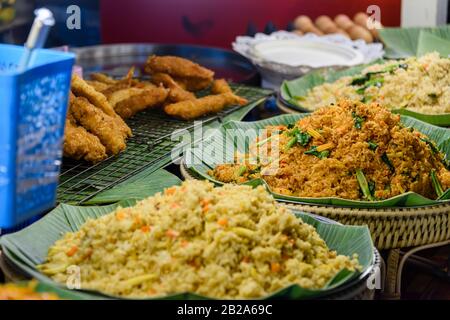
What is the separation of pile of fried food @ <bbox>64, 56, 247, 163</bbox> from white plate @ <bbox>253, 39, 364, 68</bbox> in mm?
685

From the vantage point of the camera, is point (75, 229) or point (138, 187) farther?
point (138, 187)

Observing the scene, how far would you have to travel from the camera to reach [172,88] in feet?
13.1

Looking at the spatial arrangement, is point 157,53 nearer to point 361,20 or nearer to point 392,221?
point 361,20

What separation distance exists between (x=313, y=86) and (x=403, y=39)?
1.35m

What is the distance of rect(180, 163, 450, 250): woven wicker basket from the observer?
2.40m

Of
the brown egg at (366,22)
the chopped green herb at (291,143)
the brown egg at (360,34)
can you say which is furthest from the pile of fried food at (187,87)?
the brown egg at (366,22)

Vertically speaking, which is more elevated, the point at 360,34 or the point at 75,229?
the point at 75,229

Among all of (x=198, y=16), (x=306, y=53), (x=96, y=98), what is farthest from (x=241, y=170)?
(x=198, y=16)

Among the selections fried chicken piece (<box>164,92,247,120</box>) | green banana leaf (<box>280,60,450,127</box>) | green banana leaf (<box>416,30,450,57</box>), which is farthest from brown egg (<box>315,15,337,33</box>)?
fried chicken piece (<box>164,92,247,120</box>)

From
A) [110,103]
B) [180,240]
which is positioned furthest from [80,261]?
[110,103]

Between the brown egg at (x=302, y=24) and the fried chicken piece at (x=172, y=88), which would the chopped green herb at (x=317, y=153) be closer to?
the fried chicken piece at (x=172, y=88)

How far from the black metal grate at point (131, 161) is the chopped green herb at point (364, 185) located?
891 mm

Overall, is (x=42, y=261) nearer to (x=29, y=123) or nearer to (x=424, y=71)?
(x=29, y=123)

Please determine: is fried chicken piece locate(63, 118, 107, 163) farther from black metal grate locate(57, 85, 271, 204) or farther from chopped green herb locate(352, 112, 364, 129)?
chopped green herb locate(352, 112, 364, 129)
